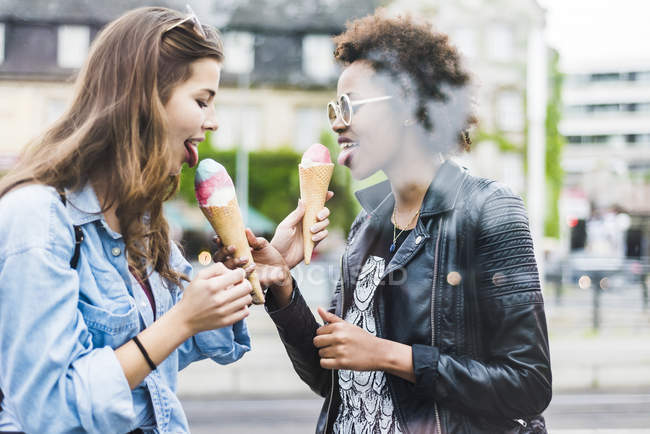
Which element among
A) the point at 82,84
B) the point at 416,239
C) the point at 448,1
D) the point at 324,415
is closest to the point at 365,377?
the point at 324,415

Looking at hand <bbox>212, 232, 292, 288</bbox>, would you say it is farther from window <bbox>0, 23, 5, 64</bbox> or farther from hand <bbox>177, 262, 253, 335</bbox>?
window <bbox>0, 23, 5, 64</bbox>

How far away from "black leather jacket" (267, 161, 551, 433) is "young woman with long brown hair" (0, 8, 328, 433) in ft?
1.15

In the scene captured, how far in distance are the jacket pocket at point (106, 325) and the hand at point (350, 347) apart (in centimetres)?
37

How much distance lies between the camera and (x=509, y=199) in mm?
1193

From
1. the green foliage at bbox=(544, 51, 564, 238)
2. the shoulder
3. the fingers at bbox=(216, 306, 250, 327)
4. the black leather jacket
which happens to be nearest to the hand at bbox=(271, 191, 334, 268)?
the black leather jacket

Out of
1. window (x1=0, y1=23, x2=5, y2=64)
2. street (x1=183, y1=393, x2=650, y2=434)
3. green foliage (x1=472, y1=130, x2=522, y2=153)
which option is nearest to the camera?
green foliage (x1=472, y1=130, x2=522, y2=153)

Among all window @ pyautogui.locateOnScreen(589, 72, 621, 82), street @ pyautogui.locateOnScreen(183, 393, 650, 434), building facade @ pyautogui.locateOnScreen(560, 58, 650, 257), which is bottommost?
street @ pyautogui.locateOnScreen(183, 393, 650, 434)

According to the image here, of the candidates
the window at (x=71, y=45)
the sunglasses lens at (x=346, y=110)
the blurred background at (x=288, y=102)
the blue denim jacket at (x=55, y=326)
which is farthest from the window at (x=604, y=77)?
the blue denim jacket at (x=55, y=326)

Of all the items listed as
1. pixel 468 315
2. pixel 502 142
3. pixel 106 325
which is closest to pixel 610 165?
pixel 502 142

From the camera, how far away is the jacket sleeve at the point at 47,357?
3.19 ft

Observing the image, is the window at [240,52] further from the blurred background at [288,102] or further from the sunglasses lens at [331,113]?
the sunglasses lens at [331,113]

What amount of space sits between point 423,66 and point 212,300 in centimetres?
64

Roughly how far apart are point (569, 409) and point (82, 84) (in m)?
4.79

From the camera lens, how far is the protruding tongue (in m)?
1.28
